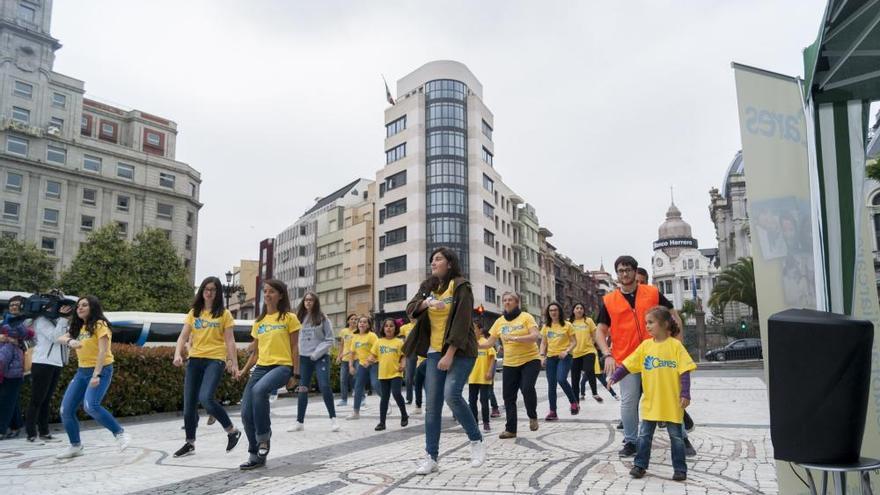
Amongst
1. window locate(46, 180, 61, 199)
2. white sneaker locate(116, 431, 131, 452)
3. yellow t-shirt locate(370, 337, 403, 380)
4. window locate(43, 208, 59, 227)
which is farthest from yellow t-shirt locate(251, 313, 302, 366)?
window locate(46, 180, 61, 199)

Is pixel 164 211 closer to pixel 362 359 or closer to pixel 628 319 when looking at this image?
pixel 362 359

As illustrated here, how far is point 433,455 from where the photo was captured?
5.59 metres

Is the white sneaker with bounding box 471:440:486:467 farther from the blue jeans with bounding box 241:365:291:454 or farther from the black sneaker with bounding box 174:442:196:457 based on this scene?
the black sneaker with bounding box 174:442:196:457

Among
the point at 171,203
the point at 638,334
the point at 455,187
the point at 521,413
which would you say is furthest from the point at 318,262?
the point at 638,334

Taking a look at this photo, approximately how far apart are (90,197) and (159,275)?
2455 centimetres

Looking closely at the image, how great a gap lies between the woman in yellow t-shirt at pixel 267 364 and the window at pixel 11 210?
62.1m

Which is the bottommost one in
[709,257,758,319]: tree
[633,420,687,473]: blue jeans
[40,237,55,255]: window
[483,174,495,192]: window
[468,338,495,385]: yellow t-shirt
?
[633,420,687,473]: blue jeans

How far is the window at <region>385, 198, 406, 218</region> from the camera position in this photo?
6334 centimetres

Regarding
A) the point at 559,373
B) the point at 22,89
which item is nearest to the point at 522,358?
the point at 559,373

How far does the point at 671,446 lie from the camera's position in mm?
5172

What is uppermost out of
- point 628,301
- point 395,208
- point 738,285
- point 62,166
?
point 62,166

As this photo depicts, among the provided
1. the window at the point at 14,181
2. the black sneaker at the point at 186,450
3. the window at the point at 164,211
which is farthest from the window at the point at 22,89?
the black sneaker at the point at 186,450

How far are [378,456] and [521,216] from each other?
235 ft

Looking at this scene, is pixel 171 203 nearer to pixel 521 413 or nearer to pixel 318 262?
pixel 318 262
